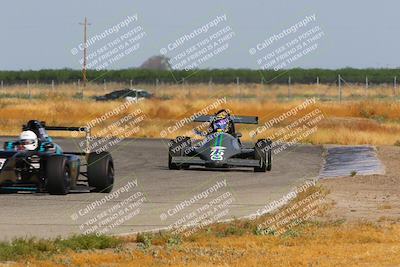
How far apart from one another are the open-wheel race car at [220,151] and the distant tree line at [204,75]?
75.9 meters

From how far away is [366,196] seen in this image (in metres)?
22.4

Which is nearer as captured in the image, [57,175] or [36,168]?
[57,175]

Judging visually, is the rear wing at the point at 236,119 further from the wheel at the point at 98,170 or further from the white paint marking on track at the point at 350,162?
the wheel at the point at 98,170

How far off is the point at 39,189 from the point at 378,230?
726cm

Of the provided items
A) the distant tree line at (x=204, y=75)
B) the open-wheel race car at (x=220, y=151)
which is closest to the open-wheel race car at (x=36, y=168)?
the open-wheel race car at (x=220, y=151)

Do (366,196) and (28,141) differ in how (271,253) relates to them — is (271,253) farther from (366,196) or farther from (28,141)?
(28,141)

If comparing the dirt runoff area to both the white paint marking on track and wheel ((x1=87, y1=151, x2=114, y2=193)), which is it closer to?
the white paint marking on track

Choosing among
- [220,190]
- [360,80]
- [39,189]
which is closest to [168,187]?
[220,190]

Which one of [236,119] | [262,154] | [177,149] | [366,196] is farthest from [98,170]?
[236,119]

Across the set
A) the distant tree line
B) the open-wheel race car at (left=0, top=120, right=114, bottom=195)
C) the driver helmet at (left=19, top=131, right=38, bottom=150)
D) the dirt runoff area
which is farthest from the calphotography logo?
the distant tree line

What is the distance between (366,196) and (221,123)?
7775 mm

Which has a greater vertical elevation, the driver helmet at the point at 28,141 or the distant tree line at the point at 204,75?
the distant tree line at the point at 204,75

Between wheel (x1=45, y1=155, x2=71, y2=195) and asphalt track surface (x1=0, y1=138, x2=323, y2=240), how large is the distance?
0.17 metres

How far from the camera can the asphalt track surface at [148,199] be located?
17281 millimetres
